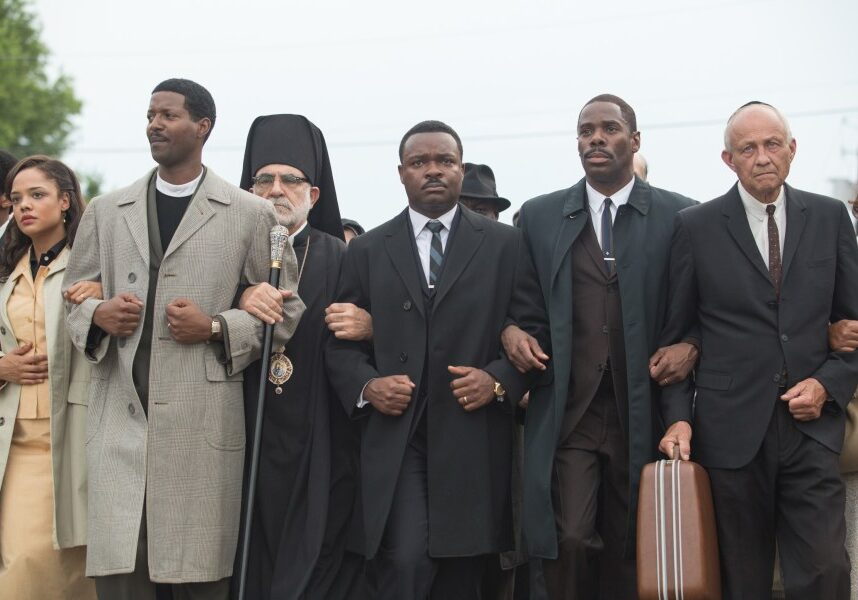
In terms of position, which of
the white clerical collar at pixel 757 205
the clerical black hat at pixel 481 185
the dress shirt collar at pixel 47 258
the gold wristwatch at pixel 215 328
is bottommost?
the gold wristwatch at pixel 215 328

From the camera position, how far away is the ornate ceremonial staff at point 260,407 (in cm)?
682

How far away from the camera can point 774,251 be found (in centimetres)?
684

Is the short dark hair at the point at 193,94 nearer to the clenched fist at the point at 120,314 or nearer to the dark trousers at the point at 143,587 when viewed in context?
the clenched fist at the point at 120,314

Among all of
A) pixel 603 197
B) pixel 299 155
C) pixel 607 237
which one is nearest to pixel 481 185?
pixel 299 155

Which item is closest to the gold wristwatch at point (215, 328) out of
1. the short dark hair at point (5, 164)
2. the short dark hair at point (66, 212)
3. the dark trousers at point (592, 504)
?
the short dark hair at point (66, 212)

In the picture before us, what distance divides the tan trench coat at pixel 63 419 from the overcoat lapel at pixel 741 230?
3.75 m

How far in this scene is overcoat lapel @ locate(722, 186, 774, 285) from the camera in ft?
22.2

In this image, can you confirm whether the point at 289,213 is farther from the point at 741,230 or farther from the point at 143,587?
the point at 741,230

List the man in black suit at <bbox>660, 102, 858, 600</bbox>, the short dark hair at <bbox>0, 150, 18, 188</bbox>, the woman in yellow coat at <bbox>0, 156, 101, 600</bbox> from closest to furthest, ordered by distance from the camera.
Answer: the man in black suit at <bbox>660, 102, 858, 600</bbox>
the woman in yellow coat at <bbox>0, 156, 101, 600</bbox>
the short dark hair at <bbox>0, 150, 18, 188</bbox>

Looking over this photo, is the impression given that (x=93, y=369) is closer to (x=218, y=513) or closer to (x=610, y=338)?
(x=218, y=513)

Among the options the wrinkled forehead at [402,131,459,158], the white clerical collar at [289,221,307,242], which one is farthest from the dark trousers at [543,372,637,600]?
the white clerical collar at [289,221,307,242]

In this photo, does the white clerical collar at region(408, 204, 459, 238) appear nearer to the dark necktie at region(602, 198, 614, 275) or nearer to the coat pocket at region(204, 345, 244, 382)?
the dark necktie at region(602, 198, 614, 275)

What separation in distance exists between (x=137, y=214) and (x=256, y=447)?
148 cm

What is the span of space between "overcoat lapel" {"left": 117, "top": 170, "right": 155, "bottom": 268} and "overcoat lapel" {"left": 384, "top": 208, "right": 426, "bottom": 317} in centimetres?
140
